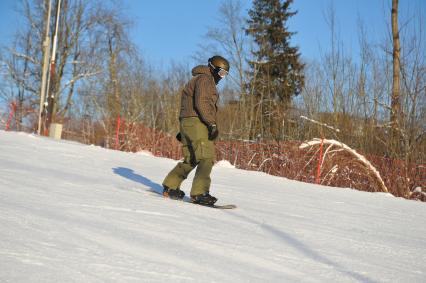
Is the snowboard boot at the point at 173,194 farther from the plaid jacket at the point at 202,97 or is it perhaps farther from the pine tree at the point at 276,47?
the pine tree at the point at 276,47

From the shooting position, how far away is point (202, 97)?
206 inches

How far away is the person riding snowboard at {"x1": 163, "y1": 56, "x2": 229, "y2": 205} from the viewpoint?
5.23m

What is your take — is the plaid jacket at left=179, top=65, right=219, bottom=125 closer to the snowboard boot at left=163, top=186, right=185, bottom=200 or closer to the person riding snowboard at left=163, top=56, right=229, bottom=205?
the person riding snowboard at left=163, top=56, right=229, bottom=205

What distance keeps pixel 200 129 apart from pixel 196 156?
0.96ft

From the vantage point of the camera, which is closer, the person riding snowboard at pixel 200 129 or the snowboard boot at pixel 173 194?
the person riding snowboard at pixel 200 129

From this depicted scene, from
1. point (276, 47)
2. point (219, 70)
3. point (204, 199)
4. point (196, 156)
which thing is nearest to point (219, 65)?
point (219, 70)

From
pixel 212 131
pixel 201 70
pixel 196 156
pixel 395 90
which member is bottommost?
pixel 196 156

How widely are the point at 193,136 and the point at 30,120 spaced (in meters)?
22.9

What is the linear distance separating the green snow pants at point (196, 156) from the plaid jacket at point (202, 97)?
4.1 inches

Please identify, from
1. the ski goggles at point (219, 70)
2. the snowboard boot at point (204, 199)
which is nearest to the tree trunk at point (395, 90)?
the ski goggles at point (219, 70)

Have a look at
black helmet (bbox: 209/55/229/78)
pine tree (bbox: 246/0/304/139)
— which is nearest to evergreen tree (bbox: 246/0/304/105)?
pine tree (bbox: 246/0/304/139)

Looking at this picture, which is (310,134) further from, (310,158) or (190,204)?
(190,204)

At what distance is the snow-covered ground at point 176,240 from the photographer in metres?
2.28

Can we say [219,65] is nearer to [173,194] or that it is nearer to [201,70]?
[201,70]
